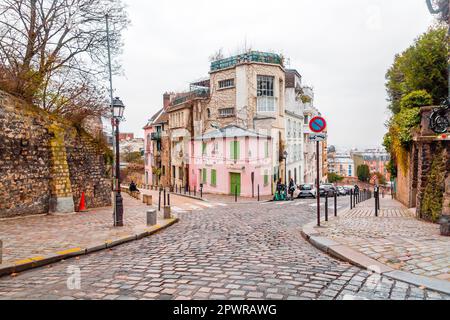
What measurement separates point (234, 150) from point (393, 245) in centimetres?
2239

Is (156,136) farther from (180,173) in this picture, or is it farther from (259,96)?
(259,96)

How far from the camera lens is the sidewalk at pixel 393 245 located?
16.9 ft

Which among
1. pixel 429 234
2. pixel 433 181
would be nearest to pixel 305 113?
pixel 433 181

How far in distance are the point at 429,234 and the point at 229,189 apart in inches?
879

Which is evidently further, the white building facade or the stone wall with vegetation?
the white building facade

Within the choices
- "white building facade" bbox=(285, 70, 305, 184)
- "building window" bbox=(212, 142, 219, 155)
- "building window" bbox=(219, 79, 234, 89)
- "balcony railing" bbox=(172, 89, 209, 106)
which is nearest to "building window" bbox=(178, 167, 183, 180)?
"balcony railing" bbox=(172, 89, 209, 106)

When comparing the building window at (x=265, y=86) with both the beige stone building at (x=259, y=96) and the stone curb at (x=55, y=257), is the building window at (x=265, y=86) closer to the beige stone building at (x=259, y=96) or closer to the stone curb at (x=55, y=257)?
the beige stone building at (x=259, y=96)

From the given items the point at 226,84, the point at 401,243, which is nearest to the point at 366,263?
the point at 401,243

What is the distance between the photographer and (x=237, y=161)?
28.6 meters

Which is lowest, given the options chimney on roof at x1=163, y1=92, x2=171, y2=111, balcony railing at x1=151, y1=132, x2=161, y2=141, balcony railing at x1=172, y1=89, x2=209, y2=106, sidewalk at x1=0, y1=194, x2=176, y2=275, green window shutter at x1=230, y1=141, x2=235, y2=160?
sidewalk at x1=0, y1=194, x2=176, y2=275

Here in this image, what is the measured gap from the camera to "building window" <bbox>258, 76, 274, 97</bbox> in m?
31.4

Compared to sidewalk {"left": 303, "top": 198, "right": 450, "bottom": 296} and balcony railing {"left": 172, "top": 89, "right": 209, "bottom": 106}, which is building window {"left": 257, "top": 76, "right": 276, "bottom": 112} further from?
sidewalk {"left": 303, "top": 198, "right": 450, "bottom": 296}
